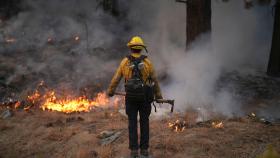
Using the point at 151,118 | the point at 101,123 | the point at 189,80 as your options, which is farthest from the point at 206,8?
the point at 101,123

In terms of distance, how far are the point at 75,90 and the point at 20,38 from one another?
4.33 m

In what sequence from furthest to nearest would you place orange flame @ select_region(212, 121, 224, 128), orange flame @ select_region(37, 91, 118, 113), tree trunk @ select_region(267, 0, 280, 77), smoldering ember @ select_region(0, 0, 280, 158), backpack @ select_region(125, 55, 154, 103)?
1. tree trunk @ select_region(267, 0, 280, 77)
2. orange flame @ select_region(37, 91, 118, 113)
3. orange flame @ select_region(212, 121, 224, 128)
4. smoldering ember @ select_region(0, 0, 280, 158)
5. backpack @ select_region(125, 55, 154, 103)

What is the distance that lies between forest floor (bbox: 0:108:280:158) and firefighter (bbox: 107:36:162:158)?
0.76 m

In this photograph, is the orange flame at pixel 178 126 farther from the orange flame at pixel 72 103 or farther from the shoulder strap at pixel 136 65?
the orange flame at pixel 72 103

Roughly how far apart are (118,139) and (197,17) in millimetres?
5537

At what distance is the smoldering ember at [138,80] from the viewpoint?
758 cm

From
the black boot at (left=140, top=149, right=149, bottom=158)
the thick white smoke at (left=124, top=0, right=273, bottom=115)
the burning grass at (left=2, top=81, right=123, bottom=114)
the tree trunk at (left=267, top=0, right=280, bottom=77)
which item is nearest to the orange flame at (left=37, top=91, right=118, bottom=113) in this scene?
the burning grass at (left=2, top=81, right=123, bottom=114)

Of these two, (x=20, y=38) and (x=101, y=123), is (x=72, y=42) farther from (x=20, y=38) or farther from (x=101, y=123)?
(x=101, y=123)

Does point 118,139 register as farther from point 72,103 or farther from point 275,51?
point 275,51

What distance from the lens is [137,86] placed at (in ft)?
21.4

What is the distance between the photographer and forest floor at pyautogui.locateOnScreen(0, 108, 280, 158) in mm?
7586

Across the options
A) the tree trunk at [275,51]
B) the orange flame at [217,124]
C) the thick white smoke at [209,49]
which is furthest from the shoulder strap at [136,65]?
the tree trunk at [275,51]

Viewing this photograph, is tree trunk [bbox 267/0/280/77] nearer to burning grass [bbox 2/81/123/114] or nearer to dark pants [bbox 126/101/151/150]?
burning grass [bbox 2/81/123/114]

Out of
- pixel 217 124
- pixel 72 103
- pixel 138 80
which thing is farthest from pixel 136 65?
pixel 72 103
